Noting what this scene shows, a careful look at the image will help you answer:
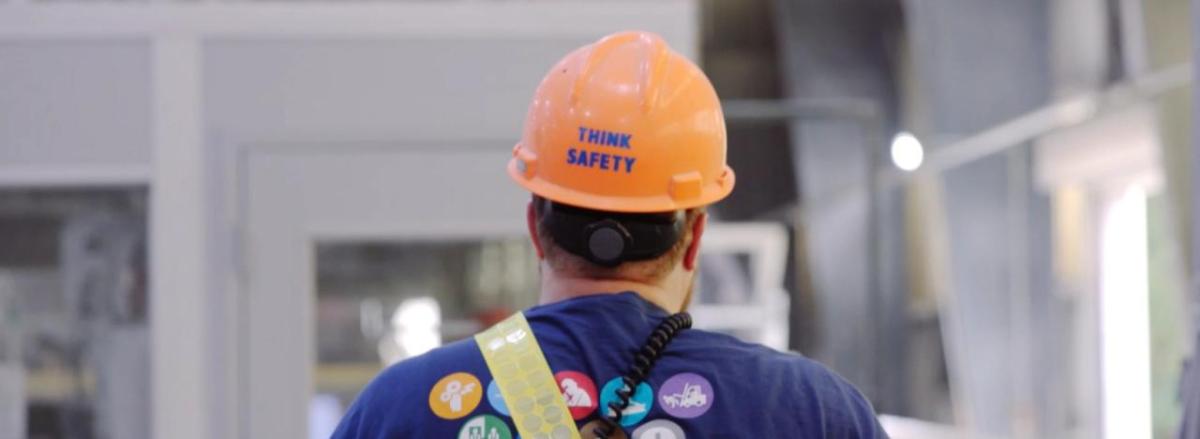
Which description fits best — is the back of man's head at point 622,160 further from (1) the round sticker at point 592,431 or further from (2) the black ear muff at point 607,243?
(1) the round sticker at point 592,431

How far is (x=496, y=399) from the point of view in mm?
2047

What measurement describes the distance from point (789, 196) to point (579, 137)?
2571 cm

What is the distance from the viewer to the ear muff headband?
2096 mm

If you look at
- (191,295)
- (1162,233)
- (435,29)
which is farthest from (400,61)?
(1162,233)

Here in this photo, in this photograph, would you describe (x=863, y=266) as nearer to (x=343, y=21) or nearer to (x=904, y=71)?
(x=904, y=71)

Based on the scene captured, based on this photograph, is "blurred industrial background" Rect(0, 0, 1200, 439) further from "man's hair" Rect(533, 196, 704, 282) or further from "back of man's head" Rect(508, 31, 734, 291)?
"man's hair" Rect(533, 196, 704, 282)

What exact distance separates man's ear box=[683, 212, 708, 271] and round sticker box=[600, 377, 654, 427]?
231mm

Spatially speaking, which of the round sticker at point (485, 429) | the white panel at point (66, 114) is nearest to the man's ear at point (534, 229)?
the round sticker at point (485, 429)

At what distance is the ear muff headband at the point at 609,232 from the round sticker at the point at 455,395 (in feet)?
0.67

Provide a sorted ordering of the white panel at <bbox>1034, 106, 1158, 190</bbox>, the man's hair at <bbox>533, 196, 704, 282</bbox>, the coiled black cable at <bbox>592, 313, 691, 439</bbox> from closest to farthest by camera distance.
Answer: the coiled black cable at <bbox>592, 313, 691, 439</bbox>, the man's hair at <bbox>533, 196, 704, 282</bbox>, the white panel at <bbox>1034, 106, 1158, 190</bbox>

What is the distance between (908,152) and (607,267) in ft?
45.4

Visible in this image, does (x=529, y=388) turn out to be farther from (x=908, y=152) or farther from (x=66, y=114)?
(x=908, y=152)

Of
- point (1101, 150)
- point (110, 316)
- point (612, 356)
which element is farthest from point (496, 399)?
point (1101, 150)

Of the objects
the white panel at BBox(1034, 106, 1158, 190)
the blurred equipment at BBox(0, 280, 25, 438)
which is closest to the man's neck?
the blurred equipment at BBox(0, 280, 25, 438)
